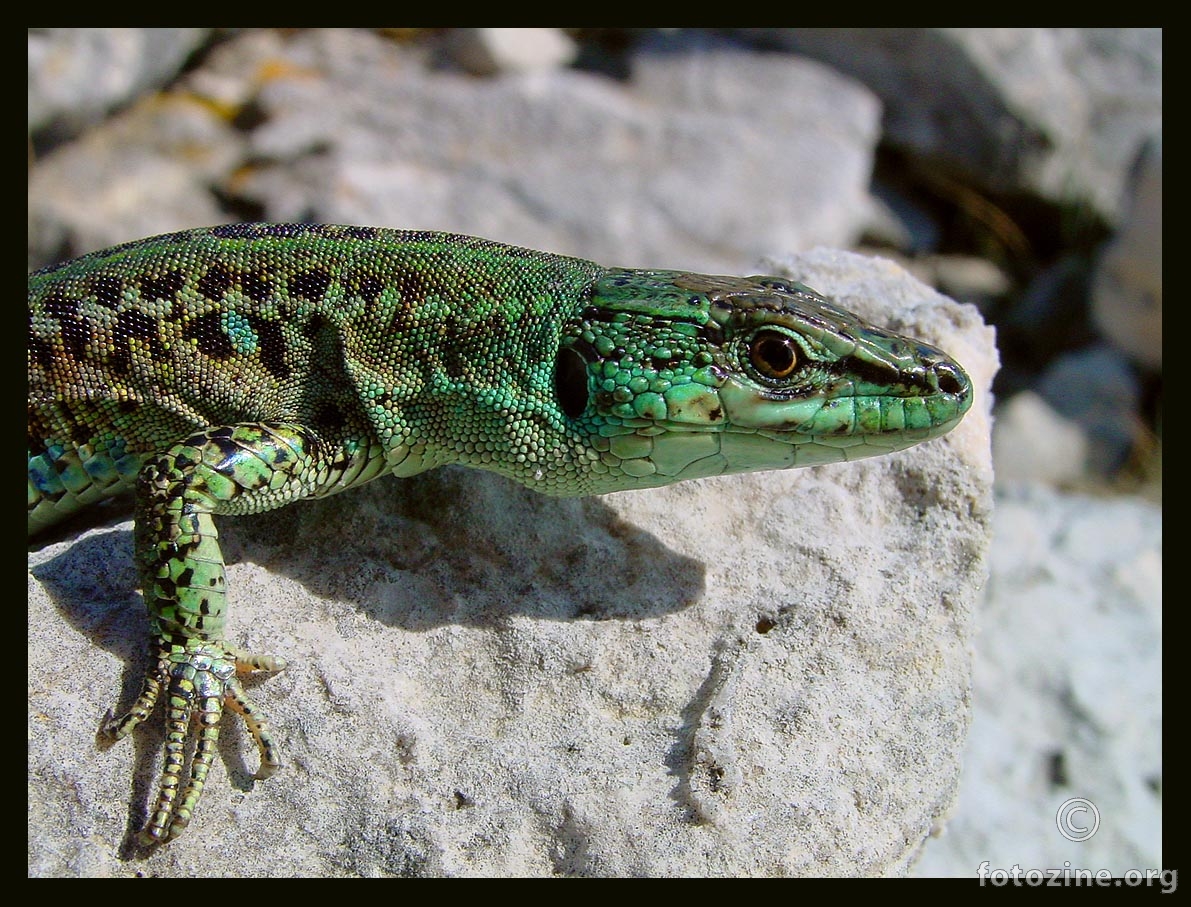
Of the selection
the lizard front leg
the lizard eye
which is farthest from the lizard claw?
the lizard eye

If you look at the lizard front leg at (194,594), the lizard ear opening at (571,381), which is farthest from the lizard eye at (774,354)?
the lizard front leg at (194,594)

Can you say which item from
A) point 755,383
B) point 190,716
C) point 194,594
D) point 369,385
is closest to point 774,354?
point 755,383

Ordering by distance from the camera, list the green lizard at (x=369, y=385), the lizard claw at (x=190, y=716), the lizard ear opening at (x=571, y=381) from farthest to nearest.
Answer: the lizard ear opening at (x=571, y=381)
the green lizard at (x=369, y=385)
the lizard claw at (x=190, y=716)

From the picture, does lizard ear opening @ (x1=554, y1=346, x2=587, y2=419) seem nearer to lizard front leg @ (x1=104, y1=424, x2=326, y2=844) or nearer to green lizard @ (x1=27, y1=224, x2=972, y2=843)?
green lizard @ (x1=27, y1=224, x2=972, y2=843)

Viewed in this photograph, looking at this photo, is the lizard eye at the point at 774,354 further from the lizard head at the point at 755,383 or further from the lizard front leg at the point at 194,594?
the lizard front leg at the point at 194,594

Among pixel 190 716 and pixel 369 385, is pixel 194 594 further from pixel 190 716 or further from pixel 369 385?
pixel 369 385

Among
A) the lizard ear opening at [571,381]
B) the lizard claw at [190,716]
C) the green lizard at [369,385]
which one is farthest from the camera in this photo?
the lizard ear opening at [571,381]

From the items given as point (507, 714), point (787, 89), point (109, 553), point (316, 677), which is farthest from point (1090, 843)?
point (787, 89)
